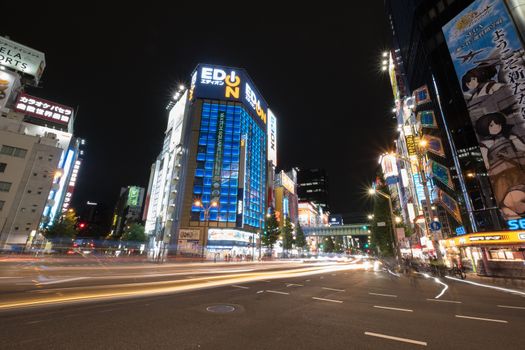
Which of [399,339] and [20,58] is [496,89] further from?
[20,58]

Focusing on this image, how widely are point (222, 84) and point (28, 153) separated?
56921mm

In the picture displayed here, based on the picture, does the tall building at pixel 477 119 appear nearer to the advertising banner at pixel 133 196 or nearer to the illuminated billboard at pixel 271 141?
the illuminated billboard at pixel 271 141

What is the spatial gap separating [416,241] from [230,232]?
157 feet

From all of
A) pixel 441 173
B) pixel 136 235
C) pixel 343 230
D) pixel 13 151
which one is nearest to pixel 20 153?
pixel 13 151

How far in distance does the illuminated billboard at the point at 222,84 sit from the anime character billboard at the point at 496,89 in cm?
6655

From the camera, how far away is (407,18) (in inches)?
1741

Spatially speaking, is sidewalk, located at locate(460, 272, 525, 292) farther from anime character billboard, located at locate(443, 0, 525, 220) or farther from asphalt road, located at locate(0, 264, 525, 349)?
asphalt road, located at locate(0, 264, 525, 349)

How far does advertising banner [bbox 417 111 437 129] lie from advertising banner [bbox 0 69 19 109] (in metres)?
90.8

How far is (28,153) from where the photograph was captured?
5169cm

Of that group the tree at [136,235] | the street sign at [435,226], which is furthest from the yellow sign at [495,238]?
the tree at [136,235]

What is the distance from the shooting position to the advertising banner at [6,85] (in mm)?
60719

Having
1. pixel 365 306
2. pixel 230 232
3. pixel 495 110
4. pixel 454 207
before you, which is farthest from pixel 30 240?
pixel 495 110

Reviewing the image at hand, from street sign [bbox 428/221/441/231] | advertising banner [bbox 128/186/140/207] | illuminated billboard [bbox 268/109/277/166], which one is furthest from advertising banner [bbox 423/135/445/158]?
advertising banner [bbox 128/186/140/207]

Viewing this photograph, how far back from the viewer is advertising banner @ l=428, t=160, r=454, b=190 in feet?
104
